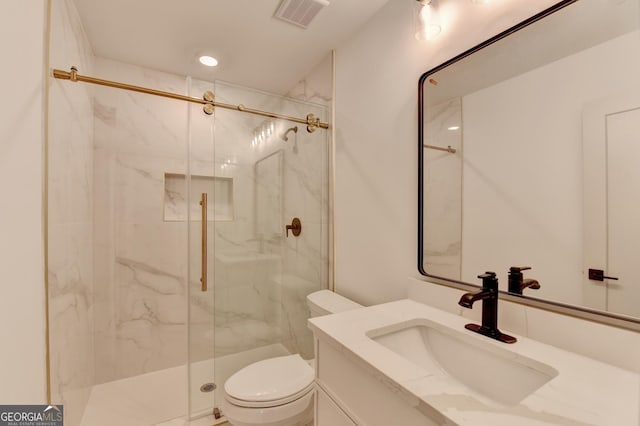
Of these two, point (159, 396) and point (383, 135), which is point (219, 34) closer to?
point (383, 135)

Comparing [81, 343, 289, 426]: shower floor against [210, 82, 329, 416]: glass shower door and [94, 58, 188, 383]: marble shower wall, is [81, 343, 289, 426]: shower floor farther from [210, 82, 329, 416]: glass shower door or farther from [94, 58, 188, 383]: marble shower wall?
[94, 58, 188, 383]: marble shower wall

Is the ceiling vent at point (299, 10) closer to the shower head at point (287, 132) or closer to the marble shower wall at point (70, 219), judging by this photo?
the shower head at point (287, 132)

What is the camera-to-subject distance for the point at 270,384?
1.37 meters

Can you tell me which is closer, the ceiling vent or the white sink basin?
the white sink basin

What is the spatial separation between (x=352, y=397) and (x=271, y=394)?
0.68 metres

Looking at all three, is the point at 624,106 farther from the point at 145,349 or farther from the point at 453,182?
the point at 145,349

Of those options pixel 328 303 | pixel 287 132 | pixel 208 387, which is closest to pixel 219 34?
pixel 287 132

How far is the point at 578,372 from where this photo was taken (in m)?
0.67

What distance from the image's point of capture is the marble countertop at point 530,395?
0.52m

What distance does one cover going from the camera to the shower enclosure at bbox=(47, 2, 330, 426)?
1483mm

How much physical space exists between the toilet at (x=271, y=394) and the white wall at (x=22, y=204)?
0.75 m

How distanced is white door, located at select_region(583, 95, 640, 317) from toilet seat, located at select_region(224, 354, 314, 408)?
1.20 m

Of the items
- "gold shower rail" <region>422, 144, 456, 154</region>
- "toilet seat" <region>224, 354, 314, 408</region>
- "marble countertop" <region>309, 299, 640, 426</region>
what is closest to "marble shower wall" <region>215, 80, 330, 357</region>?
"toilet seat" <region>224, 354, 314, 408</region>

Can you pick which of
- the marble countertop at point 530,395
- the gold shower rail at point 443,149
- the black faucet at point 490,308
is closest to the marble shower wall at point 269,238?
the gold shower rail at point 443,149
